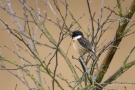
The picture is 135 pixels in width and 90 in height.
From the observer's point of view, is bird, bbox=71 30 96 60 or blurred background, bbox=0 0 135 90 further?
blurred background, bbox=0 0 135 90

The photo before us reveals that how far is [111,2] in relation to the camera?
2.52 m

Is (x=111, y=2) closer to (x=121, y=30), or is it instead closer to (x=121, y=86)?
(x=121, y=86)

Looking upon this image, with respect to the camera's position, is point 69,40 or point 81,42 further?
point 69,40

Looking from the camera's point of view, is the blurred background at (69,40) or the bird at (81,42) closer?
the bird at (81,42)

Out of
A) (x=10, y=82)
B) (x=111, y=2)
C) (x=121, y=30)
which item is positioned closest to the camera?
(x=121, y=30)

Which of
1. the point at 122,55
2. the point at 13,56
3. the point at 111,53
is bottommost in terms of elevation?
the point at 111,53

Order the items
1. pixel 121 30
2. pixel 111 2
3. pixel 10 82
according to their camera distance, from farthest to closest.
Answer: pixel 10 82 → pixel 111 2 → pixel 121 30

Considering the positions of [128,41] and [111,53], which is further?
[128,41]

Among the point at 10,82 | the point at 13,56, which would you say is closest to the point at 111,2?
the point at 13,56

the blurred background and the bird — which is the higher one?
the blurred background

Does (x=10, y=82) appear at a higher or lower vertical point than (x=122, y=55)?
higher

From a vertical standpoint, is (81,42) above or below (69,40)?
below

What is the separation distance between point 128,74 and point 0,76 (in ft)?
4.06

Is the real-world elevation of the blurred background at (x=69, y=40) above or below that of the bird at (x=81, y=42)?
above
